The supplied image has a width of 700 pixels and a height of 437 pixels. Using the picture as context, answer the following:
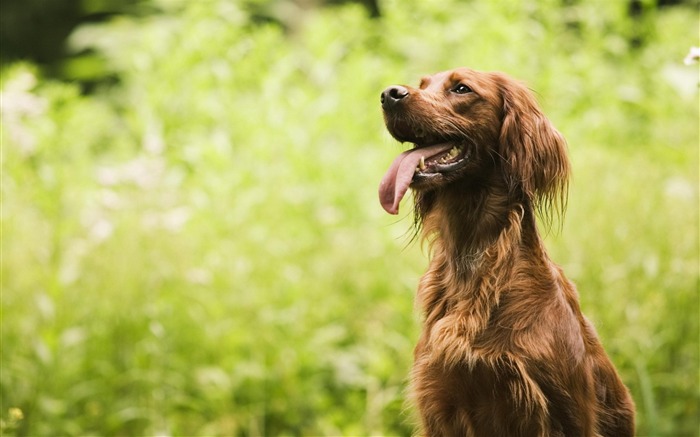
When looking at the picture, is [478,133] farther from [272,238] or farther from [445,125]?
[272,238]

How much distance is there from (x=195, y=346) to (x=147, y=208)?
0.77 meters

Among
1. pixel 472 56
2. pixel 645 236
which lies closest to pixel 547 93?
pixel 472 56

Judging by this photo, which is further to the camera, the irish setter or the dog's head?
the dog's head

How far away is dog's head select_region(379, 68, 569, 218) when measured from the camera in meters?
2.38

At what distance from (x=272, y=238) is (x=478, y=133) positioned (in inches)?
97.4

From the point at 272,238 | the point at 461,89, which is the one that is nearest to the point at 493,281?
the point at 461,89

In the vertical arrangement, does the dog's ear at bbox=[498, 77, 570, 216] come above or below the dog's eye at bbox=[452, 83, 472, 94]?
below

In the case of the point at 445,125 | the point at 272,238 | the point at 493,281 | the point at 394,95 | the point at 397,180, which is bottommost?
the point at 272,238

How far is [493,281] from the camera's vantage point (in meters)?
2.35

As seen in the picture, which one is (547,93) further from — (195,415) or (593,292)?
(195,415)

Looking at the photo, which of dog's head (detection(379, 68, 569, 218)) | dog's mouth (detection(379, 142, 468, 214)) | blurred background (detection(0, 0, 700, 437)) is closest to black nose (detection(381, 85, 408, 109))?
dog's head (detection(379, 68, 569, 218))

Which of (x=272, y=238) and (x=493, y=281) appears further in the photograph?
(x=272, y=238)

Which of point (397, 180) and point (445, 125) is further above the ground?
point (445, 125)

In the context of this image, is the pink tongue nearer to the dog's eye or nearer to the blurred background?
the dog's eye
